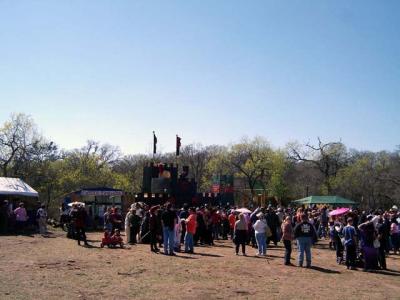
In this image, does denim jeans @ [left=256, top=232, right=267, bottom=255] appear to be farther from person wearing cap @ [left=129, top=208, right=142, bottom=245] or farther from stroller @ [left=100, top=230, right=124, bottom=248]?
person wearing cap @ [left=129, top=208, right=142, bottom=245]

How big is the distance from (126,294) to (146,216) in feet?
32.9

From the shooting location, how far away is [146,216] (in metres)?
19.3

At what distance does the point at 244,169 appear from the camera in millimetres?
71125

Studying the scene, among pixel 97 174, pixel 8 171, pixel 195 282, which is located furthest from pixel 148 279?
pixel 97 174

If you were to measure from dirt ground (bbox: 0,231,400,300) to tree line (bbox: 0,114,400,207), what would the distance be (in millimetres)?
30474

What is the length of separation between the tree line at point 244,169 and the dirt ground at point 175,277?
30.5m

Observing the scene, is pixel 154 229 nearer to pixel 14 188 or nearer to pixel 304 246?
pixel 304 246

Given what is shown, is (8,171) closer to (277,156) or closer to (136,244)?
(136,244)

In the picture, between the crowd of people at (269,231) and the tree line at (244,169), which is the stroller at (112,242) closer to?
the crowd of people at (269,231)

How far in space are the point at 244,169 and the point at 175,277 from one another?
6016 cm

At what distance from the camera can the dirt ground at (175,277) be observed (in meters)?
9.56

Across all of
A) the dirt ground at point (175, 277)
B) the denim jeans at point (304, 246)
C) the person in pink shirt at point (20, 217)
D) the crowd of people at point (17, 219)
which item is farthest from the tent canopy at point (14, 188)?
the denim jeans at point (304, 246)

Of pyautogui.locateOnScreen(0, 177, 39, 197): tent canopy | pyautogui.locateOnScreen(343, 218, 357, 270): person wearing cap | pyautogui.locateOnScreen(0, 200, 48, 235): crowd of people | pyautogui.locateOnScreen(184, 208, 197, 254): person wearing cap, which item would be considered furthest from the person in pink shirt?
→ pyautogui.locateOnScreen(343, 218, 357, 270): person wearing cap

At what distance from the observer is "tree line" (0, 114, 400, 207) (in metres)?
45.2
